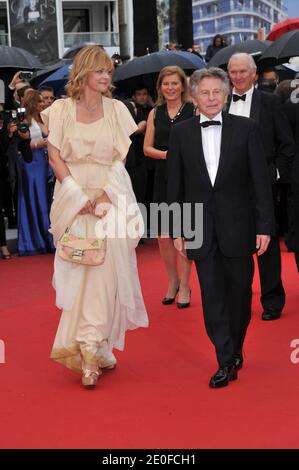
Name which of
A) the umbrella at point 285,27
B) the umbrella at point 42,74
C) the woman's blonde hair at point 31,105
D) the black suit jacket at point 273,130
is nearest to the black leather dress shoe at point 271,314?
Answer: the black suit jacket at point 273,130

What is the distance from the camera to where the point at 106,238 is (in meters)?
5.43

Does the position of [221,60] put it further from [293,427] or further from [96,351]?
[293,427]

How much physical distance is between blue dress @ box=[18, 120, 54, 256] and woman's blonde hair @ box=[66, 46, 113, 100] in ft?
18.6

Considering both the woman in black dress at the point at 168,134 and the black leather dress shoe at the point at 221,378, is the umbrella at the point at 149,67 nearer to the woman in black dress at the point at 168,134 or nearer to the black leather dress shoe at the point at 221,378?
the woman in black dress at the point at 168,134

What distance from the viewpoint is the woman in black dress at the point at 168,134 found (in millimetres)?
A: 7480

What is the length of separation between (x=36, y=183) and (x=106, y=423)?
6.77 meters

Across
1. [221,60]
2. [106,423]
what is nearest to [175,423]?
[106,423]

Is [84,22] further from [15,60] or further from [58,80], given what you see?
[58,80]

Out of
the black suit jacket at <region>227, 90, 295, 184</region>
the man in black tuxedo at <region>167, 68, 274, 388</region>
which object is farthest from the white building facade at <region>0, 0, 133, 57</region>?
the man in black tuxedo at <region>167, 68, 274, 388</region>

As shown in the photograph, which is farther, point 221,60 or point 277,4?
point 277,4

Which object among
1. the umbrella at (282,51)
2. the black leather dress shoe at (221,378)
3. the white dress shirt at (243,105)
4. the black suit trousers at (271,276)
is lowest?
the black leather dress shoe at (221,378)

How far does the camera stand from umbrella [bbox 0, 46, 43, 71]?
551 inches

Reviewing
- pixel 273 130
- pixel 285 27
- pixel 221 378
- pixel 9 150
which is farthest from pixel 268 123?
pixel 285 27

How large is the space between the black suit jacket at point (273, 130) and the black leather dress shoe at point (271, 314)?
107 centimetres
